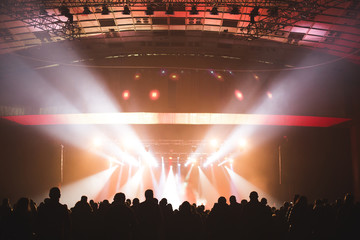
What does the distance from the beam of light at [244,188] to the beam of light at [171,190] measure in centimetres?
620

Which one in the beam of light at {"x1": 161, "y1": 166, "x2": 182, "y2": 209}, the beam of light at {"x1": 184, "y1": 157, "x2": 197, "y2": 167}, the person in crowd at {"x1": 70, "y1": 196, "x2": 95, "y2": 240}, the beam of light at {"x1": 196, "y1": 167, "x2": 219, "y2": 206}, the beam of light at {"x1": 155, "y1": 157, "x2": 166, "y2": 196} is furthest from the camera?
the beam of light at {"x1": 155, "y1": 157, "x2": 166, "y2": 196}

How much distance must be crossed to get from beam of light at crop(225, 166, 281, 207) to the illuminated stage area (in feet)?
0.81

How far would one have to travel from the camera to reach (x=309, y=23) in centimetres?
1670

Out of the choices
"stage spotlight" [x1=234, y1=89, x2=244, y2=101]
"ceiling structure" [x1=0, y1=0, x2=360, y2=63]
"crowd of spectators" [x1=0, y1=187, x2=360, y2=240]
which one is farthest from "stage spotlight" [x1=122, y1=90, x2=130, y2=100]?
"crowd of spectators" [x1=0, y1=187, x2=360, y2=240]

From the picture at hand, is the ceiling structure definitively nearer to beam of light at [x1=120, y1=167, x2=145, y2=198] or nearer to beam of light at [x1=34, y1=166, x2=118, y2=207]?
beam of light at [x1=34, y1=166, x2=118, y2=207]

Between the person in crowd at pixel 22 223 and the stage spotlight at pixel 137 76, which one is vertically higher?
the stage spotlight at pixel 137 76

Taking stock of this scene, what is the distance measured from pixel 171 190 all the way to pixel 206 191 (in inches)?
131

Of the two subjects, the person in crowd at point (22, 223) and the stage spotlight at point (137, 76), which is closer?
the person in crowd at point (22, 223)

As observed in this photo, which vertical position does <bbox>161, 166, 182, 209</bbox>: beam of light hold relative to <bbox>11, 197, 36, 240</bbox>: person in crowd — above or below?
above

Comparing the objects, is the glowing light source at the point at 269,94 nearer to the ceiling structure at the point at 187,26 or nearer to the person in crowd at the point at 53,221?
the ceiling structure at the point at 187,26

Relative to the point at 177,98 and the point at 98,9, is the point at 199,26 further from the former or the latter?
the point at 98,9

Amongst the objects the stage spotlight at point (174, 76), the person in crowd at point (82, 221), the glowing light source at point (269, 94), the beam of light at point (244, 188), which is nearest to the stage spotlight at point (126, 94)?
the stage spotlight at point (174, 76)

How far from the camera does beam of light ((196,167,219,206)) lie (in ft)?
94.7

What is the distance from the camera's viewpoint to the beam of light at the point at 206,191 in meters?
28.9
